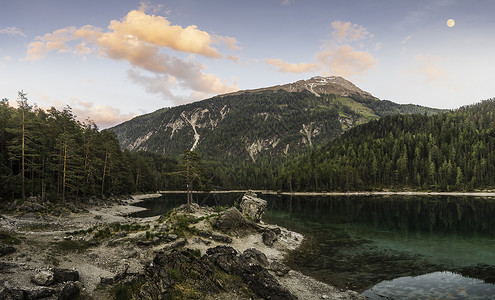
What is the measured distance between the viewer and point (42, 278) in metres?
19.6

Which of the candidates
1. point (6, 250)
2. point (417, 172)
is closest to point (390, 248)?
point (6, 250)

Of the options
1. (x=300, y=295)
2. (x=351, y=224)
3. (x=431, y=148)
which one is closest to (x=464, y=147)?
(x=431, y=148)

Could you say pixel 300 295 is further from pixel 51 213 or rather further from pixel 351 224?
pixel 51 213

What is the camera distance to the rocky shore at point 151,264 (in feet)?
66.3

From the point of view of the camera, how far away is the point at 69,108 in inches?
3477

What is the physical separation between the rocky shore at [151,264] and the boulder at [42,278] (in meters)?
0.03

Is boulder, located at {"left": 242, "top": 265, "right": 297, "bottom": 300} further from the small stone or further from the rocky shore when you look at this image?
the small stone

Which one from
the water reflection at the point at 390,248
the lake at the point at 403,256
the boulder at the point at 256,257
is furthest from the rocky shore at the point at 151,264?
the water reflection at the point at 390,248

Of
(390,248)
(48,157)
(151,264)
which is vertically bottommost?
(390,248)

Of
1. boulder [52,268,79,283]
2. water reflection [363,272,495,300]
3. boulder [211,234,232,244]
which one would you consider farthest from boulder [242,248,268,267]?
boulder [52,268,79,283]

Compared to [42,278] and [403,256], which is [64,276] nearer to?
[42,278]

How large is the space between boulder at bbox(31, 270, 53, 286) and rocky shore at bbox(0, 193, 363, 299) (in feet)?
0.10

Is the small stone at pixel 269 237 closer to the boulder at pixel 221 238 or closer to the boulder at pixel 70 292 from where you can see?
the boulder at pixel 221 238

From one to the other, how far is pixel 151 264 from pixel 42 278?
895 centimetres
